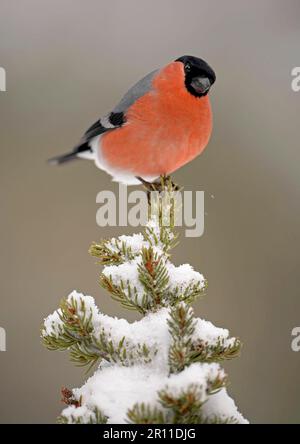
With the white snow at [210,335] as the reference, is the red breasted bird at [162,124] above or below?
above

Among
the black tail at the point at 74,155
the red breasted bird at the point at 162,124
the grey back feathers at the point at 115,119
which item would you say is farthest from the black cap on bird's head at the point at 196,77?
the black tail at the point at 74,155

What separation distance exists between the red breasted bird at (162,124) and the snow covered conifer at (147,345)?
1.37ft

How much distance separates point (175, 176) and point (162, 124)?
0.96 m

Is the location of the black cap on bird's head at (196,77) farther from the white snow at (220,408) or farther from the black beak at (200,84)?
the white snow at (220,408)

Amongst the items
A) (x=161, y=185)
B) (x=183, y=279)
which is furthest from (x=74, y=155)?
(x=183, y=279)

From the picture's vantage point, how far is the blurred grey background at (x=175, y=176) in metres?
2.15

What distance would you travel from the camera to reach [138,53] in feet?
8.31

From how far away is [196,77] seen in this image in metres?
1.23

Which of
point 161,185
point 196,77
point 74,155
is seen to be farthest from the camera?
point 74,155

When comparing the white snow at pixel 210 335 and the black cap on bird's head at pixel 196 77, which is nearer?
the white snow at pixel 210 335

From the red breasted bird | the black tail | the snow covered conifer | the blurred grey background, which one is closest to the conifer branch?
the snow covered conifer

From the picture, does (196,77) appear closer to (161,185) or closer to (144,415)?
(161,185)

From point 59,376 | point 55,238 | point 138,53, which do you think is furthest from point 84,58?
point 59,376

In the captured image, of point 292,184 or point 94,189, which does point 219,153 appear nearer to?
point 292,184
